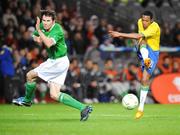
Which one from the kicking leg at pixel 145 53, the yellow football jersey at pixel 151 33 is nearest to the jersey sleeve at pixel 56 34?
the yellow football jersey at pixel 151 33

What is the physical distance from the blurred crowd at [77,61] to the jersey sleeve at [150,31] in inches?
332

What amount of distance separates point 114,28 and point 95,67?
4.57 meters

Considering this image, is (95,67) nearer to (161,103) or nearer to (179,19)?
(161,103)

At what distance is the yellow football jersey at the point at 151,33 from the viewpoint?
49.9ft

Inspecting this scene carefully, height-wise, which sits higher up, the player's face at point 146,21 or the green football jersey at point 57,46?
the player's face at point 146,21

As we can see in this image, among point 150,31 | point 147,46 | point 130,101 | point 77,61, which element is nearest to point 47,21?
point 150,31

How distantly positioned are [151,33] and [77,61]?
952cm

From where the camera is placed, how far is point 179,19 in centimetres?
3031

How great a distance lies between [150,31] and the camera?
15.2 metres

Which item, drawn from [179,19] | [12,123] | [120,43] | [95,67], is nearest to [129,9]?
[179,19]

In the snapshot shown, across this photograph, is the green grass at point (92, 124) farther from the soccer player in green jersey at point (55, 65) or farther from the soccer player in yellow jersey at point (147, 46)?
the soccer player in yellow jersey at point (147, 46)

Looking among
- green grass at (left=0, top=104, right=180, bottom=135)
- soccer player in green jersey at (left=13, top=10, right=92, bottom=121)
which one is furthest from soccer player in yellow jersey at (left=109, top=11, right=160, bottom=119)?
soccer player in green jersey at (left=13, top=10, right=92, bottom=121)

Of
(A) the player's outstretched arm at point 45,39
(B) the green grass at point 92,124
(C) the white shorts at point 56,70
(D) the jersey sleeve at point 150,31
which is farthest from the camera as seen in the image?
(D) the jersey sleeve at point 150,31

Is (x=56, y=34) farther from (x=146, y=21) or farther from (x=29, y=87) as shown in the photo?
(x=146, y=21)
